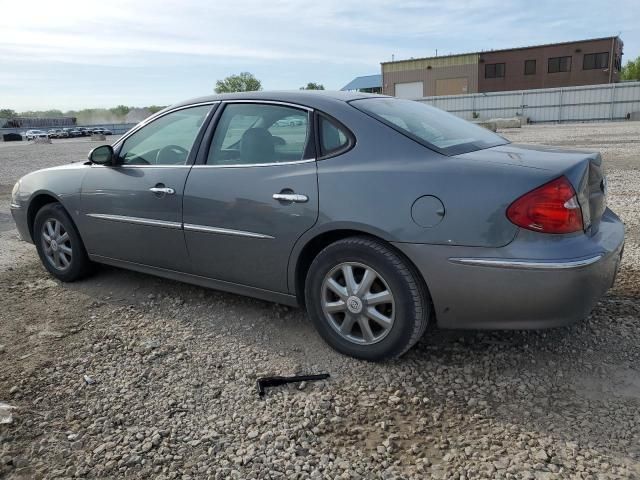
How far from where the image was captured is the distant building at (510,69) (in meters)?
49.1

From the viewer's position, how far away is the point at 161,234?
394cm

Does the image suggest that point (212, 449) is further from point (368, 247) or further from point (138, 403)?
point (368, 247)

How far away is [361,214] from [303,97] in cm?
99

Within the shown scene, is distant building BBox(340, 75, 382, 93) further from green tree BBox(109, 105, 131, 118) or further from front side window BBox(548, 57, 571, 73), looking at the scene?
green tree BBox(109, 105, 131, 118)

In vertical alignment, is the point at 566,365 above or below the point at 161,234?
below

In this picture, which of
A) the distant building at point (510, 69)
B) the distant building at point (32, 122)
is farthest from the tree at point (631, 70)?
the distant building at point (32, 122)

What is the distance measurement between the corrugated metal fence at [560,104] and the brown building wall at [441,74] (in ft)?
47.8

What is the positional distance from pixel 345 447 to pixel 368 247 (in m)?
1.06

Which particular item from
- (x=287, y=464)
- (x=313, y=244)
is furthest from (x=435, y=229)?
(x=287, y=464)

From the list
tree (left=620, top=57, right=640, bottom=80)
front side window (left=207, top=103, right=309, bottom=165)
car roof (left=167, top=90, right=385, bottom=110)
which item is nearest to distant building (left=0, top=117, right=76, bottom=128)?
tree (left=620, top=57, right=640, bottom=80)

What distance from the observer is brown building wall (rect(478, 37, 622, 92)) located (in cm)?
4875

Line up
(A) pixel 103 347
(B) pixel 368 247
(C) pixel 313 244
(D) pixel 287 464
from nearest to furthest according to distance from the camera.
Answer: (D) pixel 287 464 → (B) pixel 368 247 → (C) pixel 313 244 → (A) pixel 103 347

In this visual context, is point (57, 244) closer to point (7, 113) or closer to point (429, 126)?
point (429, 126)

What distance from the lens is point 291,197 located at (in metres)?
3.22
